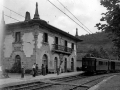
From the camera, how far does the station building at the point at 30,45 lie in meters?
23.1

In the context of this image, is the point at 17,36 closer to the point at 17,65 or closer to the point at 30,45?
the point at 30,45

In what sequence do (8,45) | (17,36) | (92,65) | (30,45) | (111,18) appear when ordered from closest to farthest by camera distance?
1. (111,18)
2. (30,45)
3. (17,36)
4. (8,45)
5. (92,65)

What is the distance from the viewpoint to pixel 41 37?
79.0ft

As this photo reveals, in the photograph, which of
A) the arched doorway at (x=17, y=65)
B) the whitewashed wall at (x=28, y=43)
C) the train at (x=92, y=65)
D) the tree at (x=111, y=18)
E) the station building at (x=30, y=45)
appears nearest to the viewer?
the tree at (x=111, y=18)

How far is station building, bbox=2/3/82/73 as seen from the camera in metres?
23.1

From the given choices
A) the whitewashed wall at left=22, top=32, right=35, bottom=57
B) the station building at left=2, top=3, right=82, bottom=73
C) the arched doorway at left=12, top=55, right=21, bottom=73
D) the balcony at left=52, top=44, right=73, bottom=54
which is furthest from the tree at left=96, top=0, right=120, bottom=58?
the balcony at left=52, top=44, right=73, bottom=54

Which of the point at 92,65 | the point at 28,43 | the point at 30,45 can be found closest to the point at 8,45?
the point at 28,43

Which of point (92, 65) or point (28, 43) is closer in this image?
point (28, 43)

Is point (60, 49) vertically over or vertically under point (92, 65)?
over

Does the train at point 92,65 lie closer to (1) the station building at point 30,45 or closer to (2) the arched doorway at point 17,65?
(1) the station building at point 30,45

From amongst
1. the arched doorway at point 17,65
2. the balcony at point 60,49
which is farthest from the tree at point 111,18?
the balcony at point 60,49

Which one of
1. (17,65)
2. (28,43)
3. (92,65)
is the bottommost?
(92,65)

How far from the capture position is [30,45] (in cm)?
2347

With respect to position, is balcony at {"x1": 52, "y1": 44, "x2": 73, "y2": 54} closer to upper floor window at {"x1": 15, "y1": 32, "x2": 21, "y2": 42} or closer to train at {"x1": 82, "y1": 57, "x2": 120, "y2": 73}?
train at {"x1": 82, "y1": 57, "x2": 120, "y2": 73}
